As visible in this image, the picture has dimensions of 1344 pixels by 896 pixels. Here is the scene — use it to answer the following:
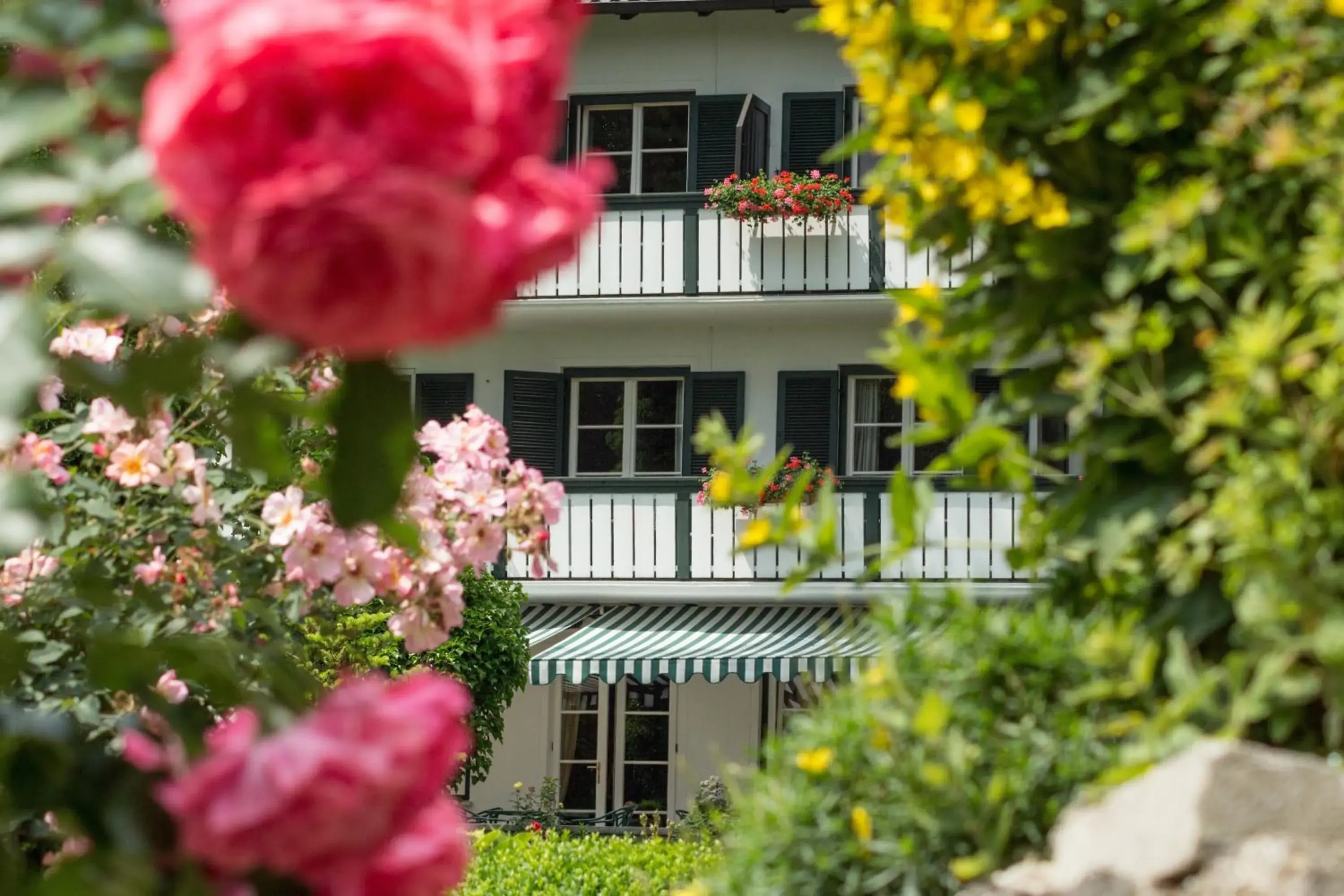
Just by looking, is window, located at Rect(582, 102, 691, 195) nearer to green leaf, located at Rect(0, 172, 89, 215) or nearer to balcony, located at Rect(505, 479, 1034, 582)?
balcony, located at Rect(505, 479, 1034, 582)

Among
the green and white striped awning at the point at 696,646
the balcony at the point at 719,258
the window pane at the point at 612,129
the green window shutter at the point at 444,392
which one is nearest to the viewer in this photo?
the green and white striped awning at the point at 696,646

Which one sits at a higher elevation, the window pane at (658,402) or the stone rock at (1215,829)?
the window pane at (658,402)

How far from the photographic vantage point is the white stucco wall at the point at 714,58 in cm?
1834

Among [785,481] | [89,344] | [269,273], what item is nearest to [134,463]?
[89,344]

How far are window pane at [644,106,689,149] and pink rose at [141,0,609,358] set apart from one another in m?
18.1

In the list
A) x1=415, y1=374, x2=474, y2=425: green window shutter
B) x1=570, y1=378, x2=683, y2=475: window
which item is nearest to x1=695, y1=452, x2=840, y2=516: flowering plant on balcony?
x1=570, y1=378, x2=683, y2=475: window

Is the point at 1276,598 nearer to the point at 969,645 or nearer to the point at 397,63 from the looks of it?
A: the point at 969,645

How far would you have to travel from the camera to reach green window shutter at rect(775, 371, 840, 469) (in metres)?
17.8

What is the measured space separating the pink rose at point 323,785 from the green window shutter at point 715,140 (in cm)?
1734

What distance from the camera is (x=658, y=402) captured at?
18500mm

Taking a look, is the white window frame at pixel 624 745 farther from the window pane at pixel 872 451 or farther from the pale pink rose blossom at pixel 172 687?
the pale pink rose blossom at pixel 172 687

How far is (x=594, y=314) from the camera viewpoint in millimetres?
18125

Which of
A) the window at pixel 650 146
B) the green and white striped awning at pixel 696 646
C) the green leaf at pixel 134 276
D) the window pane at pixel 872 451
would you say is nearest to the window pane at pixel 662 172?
the window at pixel 650 146

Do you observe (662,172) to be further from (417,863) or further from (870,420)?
(417,863)
